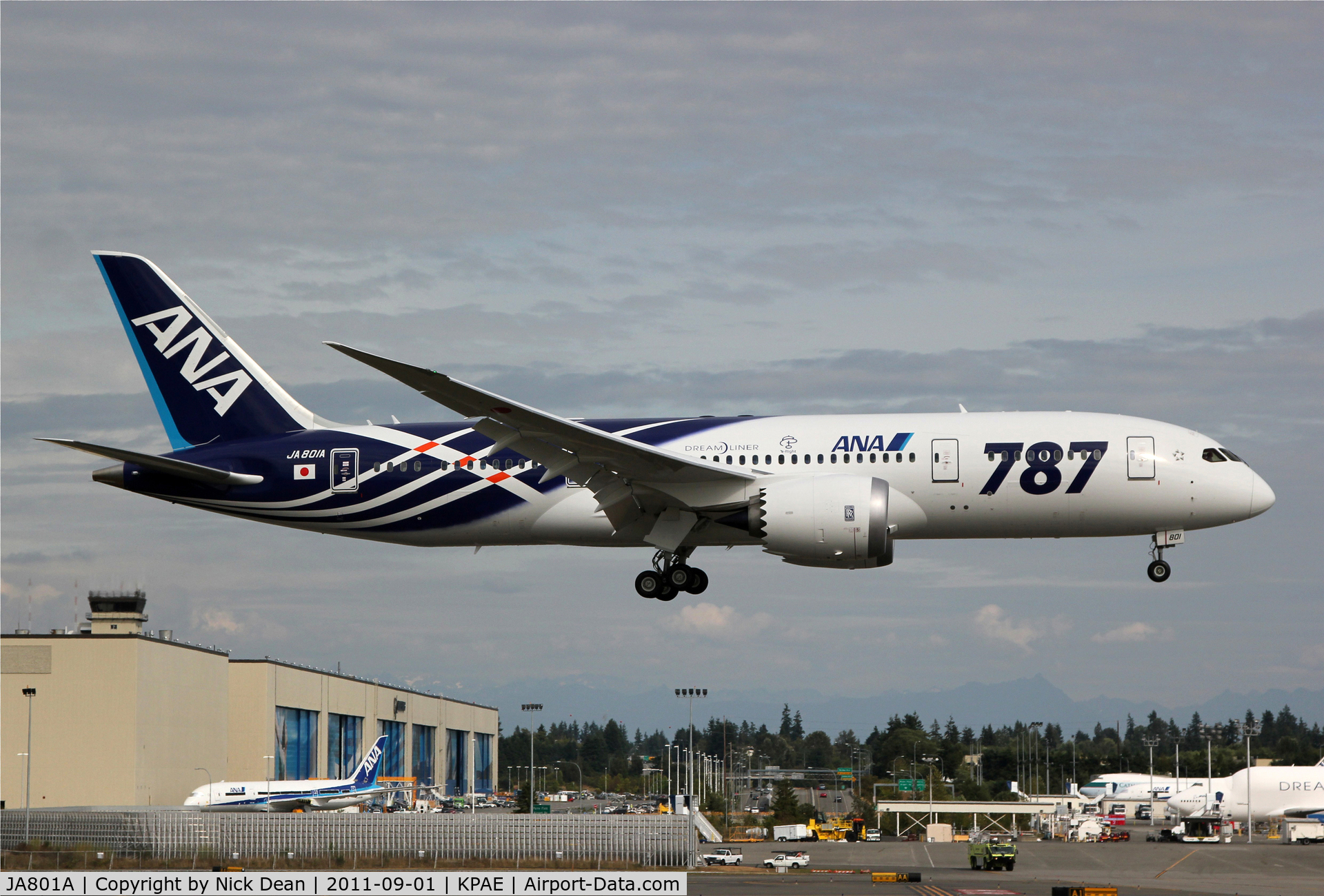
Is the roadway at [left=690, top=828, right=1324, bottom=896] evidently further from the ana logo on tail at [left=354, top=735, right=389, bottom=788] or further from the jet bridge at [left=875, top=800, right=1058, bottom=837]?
the ana logo on tail at [left=354, top=735, right=389, bottom=788]

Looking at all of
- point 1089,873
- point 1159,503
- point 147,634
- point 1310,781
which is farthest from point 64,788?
point 1310,781

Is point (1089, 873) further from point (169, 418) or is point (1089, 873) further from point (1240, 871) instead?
point (169, 418)

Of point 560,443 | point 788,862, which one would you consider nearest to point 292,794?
point 788,862

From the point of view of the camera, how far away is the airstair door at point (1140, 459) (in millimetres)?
35094

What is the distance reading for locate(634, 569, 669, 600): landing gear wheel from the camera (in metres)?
38.0

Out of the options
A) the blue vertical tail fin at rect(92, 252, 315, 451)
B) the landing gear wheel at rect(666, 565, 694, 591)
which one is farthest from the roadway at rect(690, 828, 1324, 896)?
the blue vertical tail fin at rect(92, 252, 315, 451)

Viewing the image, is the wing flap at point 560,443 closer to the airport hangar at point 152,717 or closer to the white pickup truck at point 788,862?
the white pickup truck at point 788,862

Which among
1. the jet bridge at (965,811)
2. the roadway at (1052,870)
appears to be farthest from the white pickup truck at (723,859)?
the jet bridge at (965,811)

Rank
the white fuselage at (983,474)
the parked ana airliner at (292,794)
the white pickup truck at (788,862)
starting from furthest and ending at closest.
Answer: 1. the parked ana airliner at (292,794)
2. the white pickup truck at (788,862)
3. the white fuselage at (983,474)

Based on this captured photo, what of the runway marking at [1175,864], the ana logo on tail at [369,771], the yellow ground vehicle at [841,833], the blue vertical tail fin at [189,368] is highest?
the blue vertical tail fin at [189,368]

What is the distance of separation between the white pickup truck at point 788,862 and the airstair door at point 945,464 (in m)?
37.3

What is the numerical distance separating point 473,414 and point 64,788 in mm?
74608

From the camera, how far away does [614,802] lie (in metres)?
143

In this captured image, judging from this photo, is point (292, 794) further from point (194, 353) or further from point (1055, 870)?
point (194, 353)
